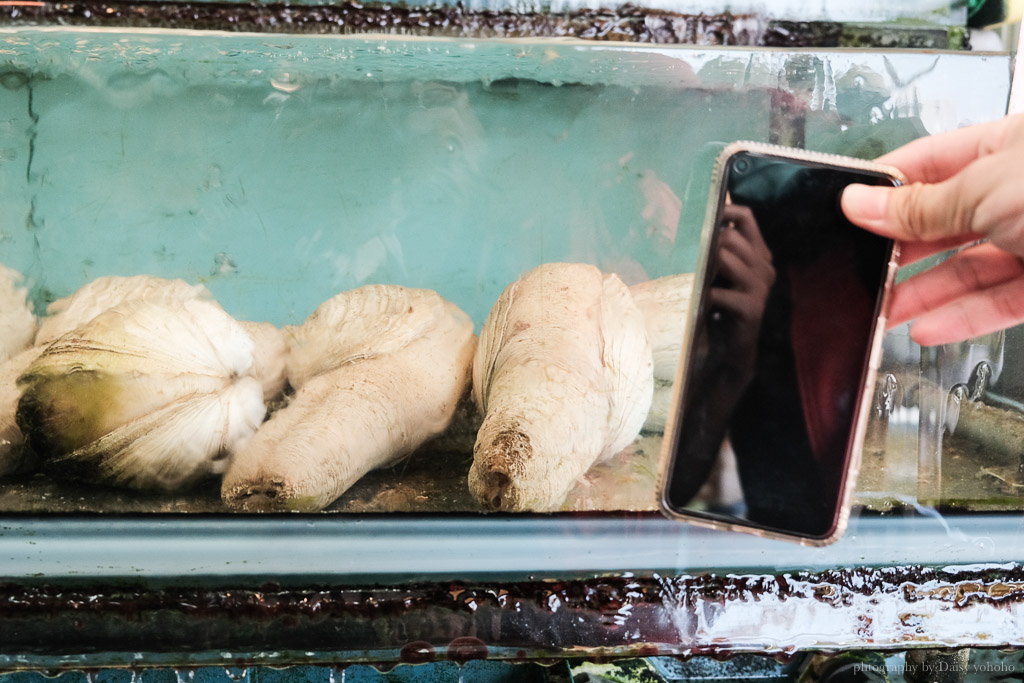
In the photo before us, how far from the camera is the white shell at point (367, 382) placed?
2.38ft

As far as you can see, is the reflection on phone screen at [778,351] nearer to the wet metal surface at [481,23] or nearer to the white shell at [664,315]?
the white shell at [664,315]

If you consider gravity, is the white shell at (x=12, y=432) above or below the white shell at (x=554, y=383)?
below

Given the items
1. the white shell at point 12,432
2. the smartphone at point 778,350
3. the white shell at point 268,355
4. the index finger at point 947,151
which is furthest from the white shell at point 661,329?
the white shell at point 12,432

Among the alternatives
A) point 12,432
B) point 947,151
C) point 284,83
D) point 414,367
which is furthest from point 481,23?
point 12,432

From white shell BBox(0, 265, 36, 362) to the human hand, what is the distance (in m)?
0.84

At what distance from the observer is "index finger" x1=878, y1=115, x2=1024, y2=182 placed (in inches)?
25.6

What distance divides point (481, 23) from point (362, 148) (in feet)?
1.02

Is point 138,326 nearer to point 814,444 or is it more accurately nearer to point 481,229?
point 481,229

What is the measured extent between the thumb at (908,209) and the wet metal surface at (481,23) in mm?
511

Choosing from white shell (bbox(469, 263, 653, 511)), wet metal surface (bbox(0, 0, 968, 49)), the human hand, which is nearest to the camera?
the human hand

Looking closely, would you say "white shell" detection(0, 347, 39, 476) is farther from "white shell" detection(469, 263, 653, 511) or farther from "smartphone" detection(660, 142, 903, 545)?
"smartphone" detection(660, 142, 903, 545)

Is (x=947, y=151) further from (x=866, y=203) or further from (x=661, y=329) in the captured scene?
(x=661, y=329)

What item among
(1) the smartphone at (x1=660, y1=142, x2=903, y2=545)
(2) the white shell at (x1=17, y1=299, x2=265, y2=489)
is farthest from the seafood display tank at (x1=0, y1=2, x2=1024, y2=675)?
(1) the smartphone at (x1=660, y1=142, x2=903, y2=545)

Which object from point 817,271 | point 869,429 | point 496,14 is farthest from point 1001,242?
point 496,14
